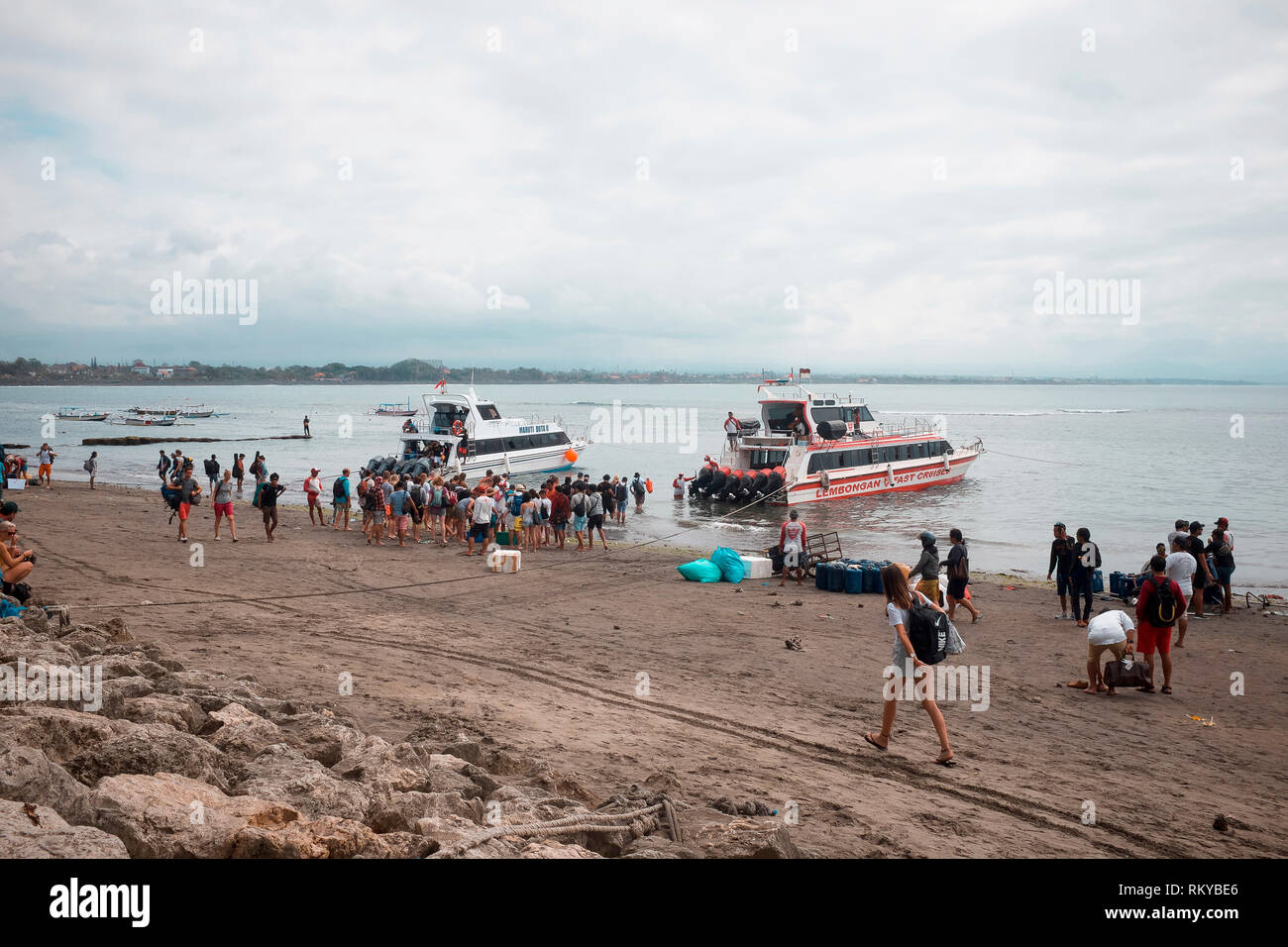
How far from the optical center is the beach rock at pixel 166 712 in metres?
5.63

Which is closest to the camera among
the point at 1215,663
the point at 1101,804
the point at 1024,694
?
the point at 1101,804

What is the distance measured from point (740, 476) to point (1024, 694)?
22.5 meters

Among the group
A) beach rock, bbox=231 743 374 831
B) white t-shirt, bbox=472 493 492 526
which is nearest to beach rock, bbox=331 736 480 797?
beach rock, bbox=231 743 374 831

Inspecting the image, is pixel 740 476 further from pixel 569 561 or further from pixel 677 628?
pixel 677 628

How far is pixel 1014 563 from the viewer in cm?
2114

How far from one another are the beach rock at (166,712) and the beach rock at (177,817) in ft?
4.40

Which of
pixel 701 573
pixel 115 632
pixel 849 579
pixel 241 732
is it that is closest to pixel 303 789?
pixel 241 732

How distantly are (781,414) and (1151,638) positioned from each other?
25.4 m

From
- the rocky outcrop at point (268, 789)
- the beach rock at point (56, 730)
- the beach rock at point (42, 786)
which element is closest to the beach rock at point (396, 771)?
the rocky outcrop at point (268, 789)

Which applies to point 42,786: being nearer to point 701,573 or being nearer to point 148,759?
point 148,759

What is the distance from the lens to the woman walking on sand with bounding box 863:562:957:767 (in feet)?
21.9

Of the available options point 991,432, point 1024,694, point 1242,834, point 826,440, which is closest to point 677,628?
point 1024,694
